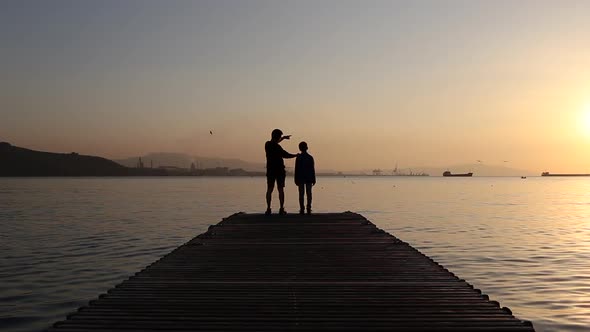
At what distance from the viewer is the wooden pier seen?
22.7ft

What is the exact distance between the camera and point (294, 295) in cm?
840

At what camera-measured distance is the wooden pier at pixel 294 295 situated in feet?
22.7

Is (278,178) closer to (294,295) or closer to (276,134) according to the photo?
(276,134)

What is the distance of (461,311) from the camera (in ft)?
24.7

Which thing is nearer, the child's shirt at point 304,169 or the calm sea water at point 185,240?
the calm sea water at point 185,240

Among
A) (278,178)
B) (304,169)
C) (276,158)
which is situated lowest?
(278,178)

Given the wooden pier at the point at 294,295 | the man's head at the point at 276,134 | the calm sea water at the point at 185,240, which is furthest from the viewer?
the man's head at the point at 276,134

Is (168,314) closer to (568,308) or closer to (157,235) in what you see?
(568,308)

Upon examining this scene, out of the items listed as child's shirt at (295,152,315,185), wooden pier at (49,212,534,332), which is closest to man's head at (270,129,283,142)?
child's shirt at (295,152,315,185)

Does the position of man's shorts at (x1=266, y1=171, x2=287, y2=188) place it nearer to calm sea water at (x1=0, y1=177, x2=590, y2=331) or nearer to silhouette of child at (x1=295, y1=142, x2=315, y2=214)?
silhouette of child at (x1=295, y1=142, x2=315, y2=214)

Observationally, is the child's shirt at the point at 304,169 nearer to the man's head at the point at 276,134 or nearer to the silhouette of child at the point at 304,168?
the silhouette of child at the point at 304,168

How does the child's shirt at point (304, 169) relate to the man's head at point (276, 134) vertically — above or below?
below

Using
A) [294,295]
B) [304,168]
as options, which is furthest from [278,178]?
[294,295]

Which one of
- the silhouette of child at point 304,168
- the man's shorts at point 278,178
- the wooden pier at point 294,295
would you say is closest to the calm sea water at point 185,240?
the wooden pier at point 294,295
